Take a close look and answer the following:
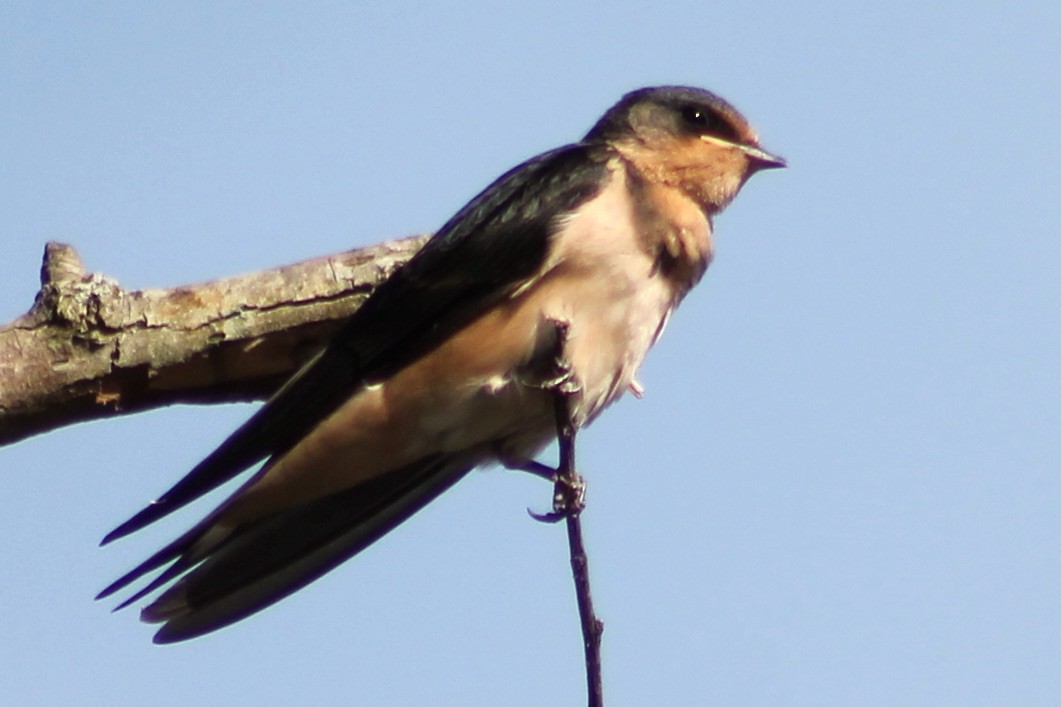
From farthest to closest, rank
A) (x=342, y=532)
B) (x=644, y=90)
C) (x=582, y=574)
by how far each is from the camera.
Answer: (x=644, y=90) < (x=342, y=532) < (x=582, y=574)

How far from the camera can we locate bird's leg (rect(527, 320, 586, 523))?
3375mm

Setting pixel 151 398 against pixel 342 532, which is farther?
pixel 342 532

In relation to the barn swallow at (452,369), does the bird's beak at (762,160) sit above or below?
above

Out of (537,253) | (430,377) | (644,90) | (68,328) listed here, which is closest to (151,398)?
(68,328)

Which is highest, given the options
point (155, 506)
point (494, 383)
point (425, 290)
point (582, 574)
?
point (425, 290)

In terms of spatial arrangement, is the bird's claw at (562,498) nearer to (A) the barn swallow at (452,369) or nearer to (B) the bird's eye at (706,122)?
(A) the barn swallow at (452,369)

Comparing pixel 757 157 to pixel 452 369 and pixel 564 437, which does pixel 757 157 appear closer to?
pixel 452 369

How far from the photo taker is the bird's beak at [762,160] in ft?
16.9

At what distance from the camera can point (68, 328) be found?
422 centimetres

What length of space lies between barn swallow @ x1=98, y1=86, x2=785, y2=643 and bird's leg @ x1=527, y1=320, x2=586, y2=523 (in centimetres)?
5

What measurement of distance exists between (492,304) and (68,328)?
1193mm

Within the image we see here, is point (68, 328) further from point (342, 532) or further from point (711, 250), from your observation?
point (711, 250)

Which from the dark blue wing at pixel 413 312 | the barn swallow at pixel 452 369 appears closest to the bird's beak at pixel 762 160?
the barn swallow at pixel 452 369

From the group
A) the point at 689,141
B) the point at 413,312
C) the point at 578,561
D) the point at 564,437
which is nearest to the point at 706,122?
the point at 689,141
